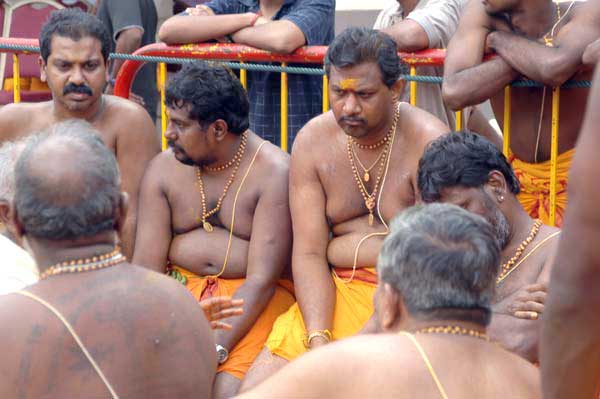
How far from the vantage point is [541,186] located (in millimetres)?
5066

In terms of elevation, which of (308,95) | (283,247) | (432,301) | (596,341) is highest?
(596,341)

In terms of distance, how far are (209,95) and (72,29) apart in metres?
0.98

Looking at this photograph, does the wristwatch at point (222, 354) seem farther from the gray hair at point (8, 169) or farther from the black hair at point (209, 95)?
the gray hair at point (8, 169)

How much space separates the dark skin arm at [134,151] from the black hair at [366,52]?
3.91ft

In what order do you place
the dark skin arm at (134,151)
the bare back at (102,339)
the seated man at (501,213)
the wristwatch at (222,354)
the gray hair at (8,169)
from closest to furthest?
the bare back at (102,339) → the gray hair at (8,169) → the seated man at (501,213) → the wristwatch at (222,354) → the dark skin arm at (134,151)

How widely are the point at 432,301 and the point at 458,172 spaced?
1585 millimetres

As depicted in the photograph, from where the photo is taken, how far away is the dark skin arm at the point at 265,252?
485 cm

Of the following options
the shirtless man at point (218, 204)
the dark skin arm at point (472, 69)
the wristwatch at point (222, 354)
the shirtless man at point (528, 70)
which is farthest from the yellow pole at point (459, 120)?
the wristwatch at point (222, 354)

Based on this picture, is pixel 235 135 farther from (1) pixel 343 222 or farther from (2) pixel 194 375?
(2) pixel 194 375

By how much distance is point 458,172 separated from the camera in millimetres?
4227

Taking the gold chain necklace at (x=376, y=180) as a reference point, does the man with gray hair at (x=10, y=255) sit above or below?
above

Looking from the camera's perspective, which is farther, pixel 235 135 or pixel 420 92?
pixel 420 92

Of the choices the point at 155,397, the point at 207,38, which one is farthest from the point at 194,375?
the point at 207,38

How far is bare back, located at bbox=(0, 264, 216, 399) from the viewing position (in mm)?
2832
